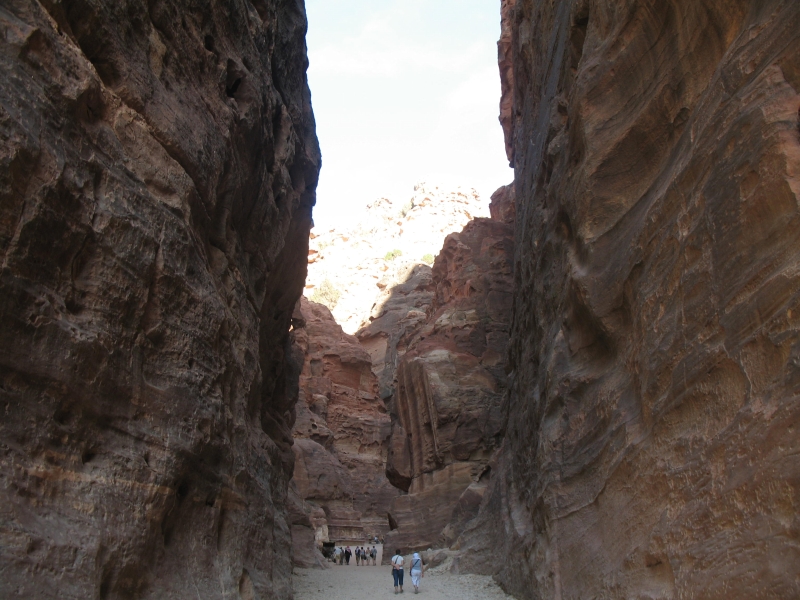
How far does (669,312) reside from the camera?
7.73 m

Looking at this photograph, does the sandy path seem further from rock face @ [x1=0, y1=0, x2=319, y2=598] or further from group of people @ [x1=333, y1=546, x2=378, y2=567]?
group of people @ [x1=333, y1=546, x2=378, y2=567]

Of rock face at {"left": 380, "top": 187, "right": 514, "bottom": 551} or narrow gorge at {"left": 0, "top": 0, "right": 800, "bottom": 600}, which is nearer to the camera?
narrow gorge at {"left": 0, "top": 0, "right": 800, "bottom": 600}

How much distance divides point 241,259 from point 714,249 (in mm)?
8513

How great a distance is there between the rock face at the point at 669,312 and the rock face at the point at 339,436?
83.2 ft

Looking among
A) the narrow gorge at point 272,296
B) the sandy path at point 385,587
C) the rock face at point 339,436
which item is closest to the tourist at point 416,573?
the sandy path at point 385,587

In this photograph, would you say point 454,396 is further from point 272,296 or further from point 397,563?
point 272,296

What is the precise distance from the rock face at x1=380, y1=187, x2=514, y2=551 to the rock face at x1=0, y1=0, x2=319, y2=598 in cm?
1303

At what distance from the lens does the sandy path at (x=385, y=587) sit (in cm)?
1463

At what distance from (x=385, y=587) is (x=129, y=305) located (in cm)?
1231

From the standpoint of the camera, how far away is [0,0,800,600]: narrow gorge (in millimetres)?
6059

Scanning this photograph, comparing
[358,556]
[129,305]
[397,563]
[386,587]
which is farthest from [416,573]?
[358,556]

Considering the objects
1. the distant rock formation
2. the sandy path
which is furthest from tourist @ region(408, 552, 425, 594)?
the distant rock formation

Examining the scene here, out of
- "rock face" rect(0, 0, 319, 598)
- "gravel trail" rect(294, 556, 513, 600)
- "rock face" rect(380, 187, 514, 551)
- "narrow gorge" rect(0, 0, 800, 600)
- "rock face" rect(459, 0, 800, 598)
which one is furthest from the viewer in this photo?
"rock face" rect(380, 187, 514, 551)

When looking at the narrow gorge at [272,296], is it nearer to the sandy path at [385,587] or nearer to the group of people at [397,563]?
the sandy path at [385,587]
